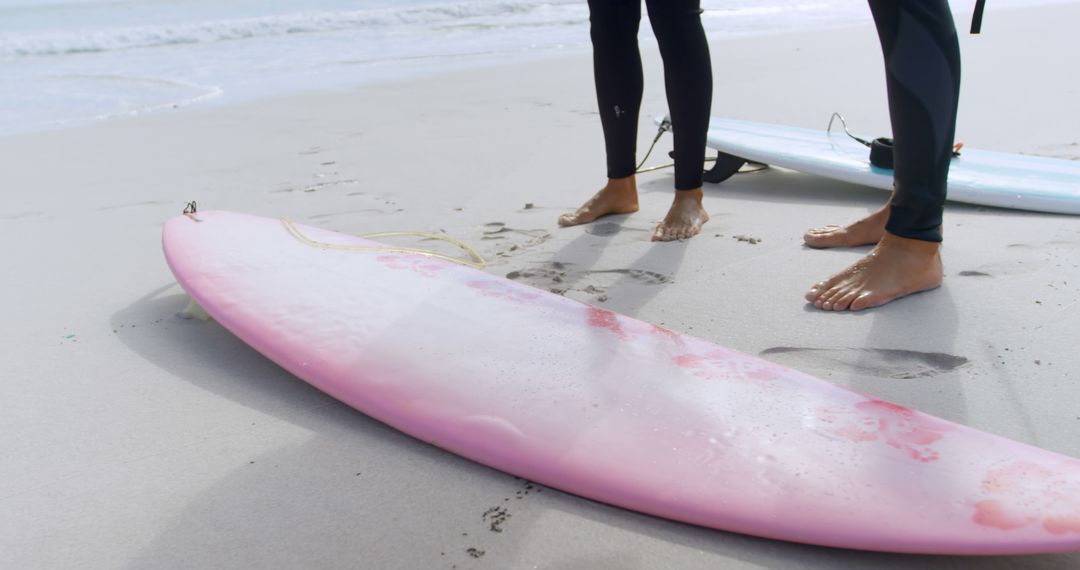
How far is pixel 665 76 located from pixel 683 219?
0.37 metres

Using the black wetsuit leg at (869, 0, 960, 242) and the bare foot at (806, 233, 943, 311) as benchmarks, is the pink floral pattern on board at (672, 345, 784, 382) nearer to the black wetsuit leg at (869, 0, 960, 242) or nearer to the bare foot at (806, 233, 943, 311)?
the bare foot at (806, 233, 943, 311)

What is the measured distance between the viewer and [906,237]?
6.20 ft

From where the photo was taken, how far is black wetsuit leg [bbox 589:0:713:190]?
2.32 metres

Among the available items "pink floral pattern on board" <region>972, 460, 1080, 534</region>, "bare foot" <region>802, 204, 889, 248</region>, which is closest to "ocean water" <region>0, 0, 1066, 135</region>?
"bare foot" <region>802, 204, 889, 248</region>

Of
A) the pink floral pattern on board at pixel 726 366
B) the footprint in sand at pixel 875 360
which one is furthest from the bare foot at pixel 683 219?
the pink floral pattern on board at pixel 726 366

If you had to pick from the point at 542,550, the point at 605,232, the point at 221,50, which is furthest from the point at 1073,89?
the point at 221,50

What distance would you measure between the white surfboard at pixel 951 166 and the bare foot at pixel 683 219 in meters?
0.51

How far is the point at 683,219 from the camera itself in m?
2.44

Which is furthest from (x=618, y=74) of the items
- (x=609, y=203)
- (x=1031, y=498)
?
(x=1031, y=498)

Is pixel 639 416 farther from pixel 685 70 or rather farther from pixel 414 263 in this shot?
pixel 685 70

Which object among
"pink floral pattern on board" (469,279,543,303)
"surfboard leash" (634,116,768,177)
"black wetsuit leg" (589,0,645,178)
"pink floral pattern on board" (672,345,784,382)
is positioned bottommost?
"surfboard leash" (634,116,768,177)

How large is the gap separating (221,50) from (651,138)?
5363mm

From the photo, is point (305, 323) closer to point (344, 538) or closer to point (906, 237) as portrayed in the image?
point (344, 538)

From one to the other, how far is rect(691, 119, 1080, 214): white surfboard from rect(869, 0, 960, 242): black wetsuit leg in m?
0.73
